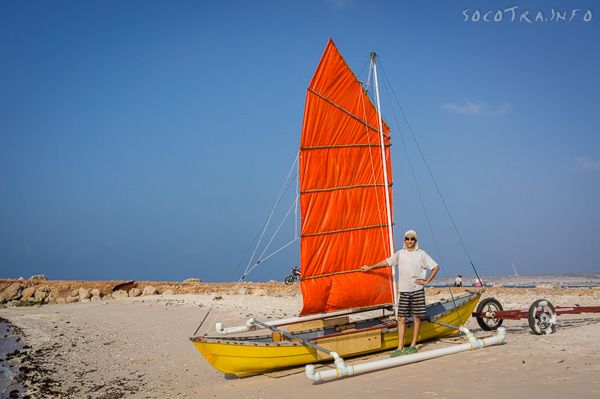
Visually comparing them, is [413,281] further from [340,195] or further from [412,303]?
[340,195]

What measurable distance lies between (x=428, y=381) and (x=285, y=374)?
2802 mm

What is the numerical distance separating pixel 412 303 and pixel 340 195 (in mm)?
3265

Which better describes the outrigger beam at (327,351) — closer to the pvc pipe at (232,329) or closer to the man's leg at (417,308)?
the pvc pipe at (232,329)

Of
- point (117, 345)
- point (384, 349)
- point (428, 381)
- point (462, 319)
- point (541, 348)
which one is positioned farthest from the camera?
point (117, 345)

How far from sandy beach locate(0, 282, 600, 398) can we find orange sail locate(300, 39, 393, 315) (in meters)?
1.94

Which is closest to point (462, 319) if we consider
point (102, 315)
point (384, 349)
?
point (384, 349)

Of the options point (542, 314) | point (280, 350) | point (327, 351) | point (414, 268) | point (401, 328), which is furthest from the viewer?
point (542, 314)

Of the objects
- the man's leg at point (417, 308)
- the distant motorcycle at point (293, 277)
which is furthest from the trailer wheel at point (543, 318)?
the distant motorcycle at point (293, 277)

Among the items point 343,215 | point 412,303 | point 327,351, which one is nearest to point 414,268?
point 412,303

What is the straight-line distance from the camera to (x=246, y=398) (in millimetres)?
7680

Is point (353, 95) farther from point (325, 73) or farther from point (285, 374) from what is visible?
point (285, 374)

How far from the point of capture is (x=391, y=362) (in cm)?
834

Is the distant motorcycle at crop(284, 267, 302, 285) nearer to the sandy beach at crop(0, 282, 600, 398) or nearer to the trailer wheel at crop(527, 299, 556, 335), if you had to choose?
the sandy beach at crop(0, 282, 600, 398)

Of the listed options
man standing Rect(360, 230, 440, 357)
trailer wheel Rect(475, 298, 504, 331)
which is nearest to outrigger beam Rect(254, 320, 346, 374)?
man standing Rect(360, 230, 440, 357)
